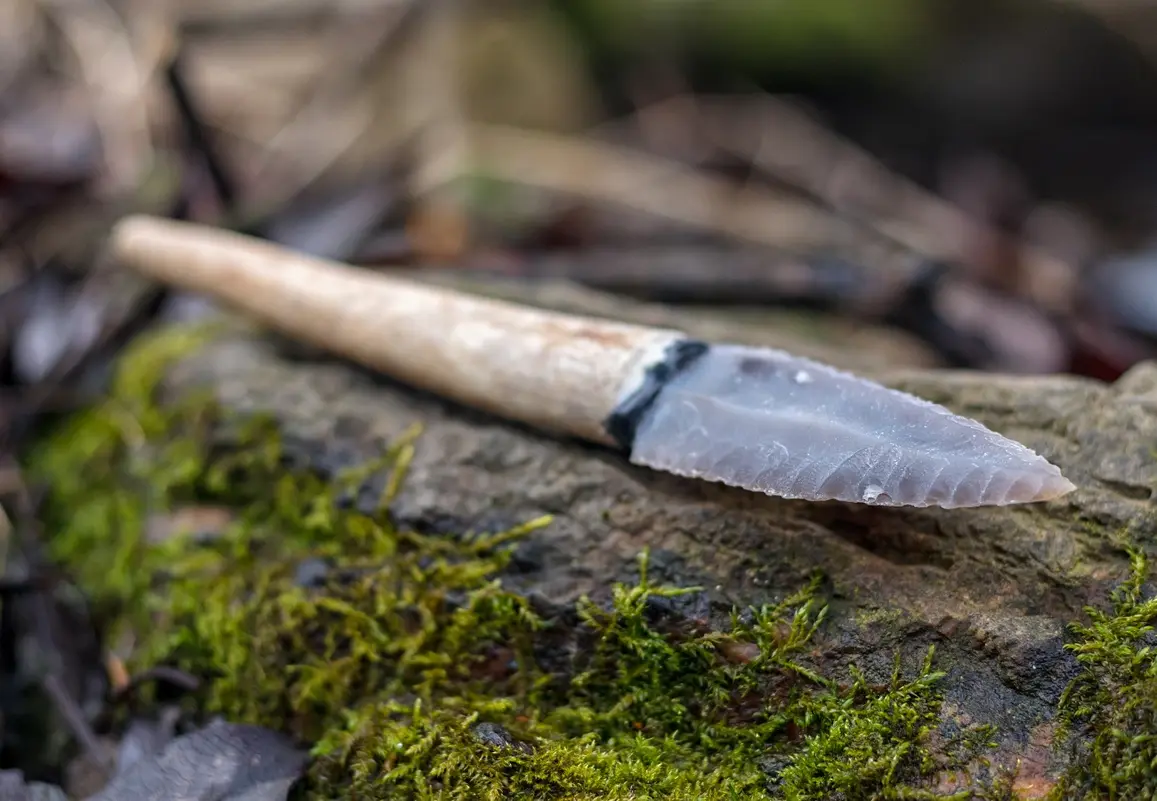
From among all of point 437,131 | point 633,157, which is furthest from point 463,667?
point 633,157

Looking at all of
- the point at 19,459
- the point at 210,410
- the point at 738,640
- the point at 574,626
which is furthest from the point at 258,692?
the point at 19,459

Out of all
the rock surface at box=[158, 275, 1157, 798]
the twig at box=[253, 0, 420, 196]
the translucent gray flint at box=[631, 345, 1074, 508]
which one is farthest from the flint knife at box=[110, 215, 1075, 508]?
the twig at box=[253, 0, 420, 196]

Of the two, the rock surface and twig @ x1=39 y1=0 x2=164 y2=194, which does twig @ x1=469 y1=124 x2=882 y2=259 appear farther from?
the rock surface

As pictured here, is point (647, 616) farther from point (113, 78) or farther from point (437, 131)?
point (113, 78)

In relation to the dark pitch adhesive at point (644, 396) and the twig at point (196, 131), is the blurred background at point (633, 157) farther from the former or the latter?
the dark pitch adhesive at point (644, 396)

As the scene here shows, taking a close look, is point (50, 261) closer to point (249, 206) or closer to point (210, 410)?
point (249, 206)

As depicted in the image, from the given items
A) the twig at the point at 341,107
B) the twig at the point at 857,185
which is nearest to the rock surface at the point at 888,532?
the twig at the point at 857,185
